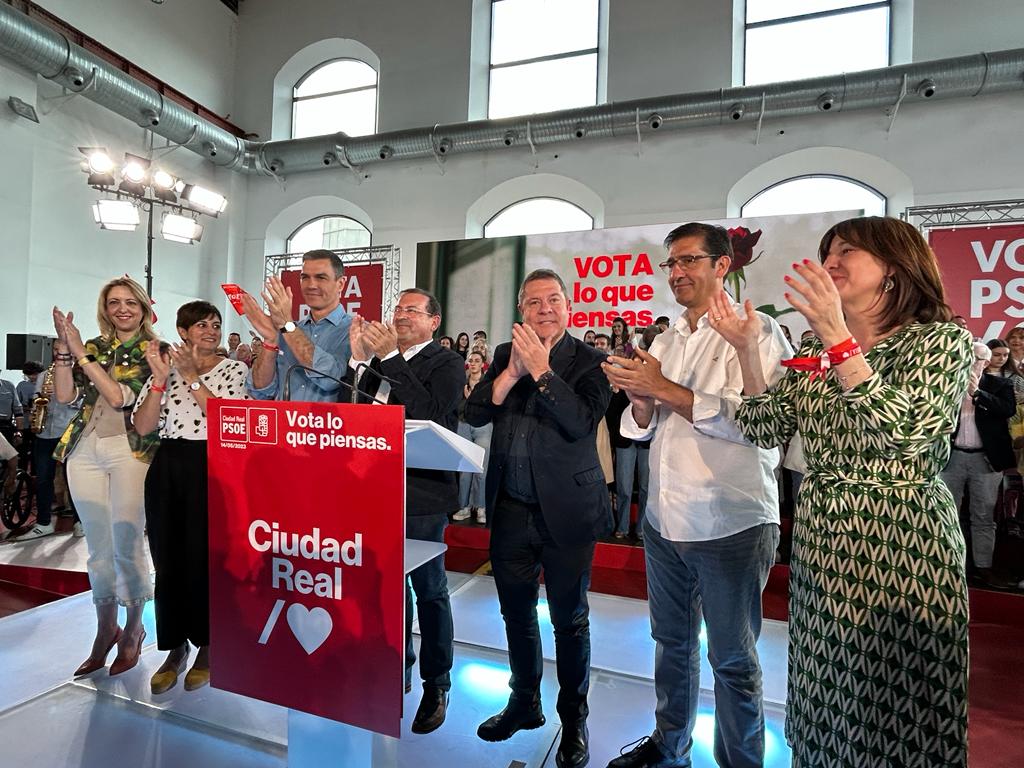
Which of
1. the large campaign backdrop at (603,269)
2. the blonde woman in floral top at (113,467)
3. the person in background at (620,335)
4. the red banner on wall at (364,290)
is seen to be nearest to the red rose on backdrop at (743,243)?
the large campaign backdrop at (603,269)

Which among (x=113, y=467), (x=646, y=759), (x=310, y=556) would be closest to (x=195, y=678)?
(x=113, y=467)

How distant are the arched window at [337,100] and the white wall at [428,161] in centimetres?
42

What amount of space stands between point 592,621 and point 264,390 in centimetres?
192

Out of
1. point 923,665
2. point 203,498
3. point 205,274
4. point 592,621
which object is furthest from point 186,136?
point 923,665

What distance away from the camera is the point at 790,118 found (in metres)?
6.59

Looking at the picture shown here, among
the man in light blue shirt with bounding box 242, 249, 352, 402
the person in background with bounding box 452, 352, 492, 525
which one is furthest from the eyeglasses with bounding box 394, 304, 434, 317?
the person in background with bounding box 452, 352, 492, 525

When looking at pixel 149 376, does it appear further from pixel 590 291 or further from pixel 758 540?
pixel 590 291

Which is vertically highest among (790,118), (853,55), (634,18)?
(634,18)

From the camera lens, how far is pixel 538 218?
8250 mm

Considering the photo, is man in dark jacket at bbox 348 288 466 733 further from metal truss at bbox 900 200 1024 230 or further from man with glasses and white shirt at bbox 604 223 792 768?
metal truss at bbox 900 200 1024 230

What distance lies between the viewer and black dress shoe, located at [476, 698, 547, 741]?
1876 millimetres

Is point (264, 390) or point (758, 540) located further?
point (264, 390)

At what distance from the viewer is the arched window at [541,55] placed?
7949mm

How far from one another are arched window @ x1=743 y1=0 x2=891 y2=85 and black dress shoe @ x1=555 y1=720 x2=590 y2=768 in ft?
24.6
